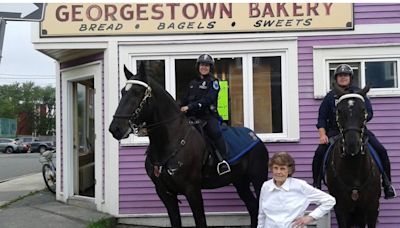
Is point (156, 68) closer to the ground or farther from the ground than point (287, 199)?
farther from the ground

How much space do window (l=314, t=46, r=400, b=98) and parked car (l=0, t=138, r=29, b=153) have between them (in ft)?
171

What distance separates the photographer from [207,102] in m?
6.48

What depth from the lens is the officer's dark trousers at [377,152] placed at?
6.23 meters

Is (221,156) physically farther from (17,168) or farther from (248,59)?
(17,168)

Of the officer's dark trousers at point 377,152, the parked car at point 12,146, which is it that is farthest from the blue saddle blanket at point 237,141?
the parked car at point 12,146

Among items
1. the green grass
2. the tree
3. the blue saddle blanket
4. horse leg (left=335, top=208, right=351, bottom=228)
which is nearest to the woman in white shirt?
horse leg (left=335, top=208, right=351, bottom=228)

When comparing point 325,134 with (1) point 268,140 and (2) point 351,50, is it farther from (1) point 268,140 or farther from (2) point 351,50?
(2) point 351,50

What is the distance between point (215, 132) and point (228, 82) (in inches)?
82.9

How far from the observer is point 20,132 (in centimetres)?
9162

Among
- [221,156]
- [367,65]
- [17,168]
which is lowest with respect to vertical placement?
[17,168]

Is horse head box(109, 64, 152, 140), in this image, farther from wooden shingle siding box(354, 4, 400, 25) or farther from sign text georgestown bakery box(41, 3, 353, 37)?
wooden shingle siding box(354, 4, 400, 25)

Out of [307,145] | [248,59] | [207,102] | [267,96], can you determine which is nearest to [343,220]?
[207,102]

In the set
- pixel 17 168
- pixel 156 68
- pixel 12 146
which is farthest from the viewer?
pixel 12 146

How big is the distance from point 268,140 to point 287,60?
142cm
